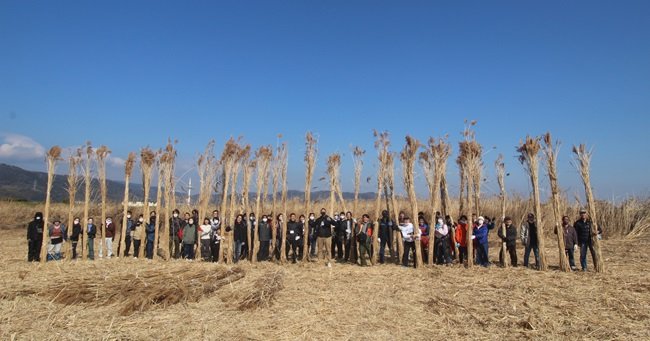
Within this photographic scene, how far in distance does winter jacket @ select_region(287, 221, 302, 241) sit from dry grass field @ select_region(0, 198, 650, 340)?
2.19m

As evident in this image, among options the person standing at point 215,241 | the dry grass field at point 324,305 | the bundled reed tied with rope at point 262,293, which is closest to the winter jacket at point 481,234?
the dry grass field at point 324,305

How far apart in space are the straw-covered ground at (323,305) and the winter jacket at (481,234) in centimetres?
121

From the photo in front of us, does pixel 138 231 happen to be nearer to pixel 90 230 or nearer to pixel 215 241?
pixel 90 230

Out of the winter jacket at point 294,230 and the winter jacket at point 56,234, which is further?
the winter jacket at point 294,230

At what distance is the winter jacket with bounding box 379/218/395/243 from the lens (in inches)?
450

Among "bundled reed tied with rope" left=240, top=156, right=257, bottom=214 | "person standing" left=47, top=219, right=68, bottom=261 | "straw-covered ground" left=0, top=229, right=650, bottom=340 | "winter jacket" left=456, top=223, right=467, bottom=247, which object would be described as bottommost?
"straw-covered ground" left=0, top=229, right=650, bottom=340

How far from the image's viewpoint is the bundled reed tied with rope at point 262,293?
6597 millimetres

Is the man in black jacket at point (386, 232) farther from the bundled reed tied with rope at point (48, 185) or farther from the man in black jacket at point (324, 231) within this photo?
the bundled reed tied with rope at point (48, 185)

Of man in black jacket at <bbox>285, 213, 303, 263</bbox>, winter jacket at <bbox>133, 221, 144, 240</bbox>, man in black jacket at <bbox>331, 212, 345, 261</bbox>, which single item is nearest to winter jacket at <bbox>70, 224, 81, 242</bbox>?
winter jacket at <bbox>133, 221, 144, 240</bbox>

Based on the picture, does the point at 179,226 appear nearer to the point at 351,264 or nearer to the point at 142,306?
the point at 351,264

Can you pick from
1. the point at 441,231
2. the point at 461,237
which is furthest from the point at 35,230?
the point at 461,237

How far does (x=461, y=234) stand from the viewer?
10.9 m

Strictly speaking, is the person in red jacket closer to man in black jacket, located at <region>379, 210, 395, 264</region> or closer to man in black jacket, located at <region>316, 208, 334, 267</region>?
man in black jacket, located at <region>379, 210, 395, 264</region>

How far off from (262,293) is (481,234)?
20.7ft
